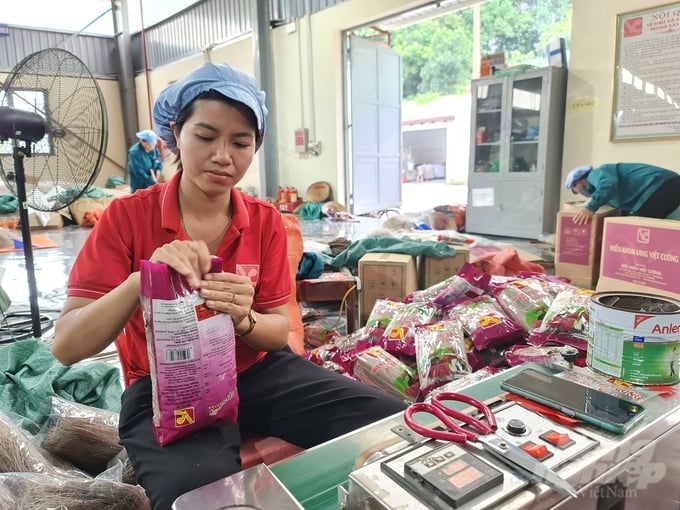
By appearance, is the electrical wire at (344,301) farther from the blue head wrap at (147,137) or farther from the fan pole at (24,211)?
the blue head wrap at (147,137)

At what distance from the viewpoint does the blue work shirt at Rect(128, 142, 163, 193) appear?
6344mm

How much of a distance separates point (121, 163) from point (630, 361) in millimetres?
12449

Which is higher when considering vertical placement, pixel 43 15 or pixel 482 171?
pixel 43 15

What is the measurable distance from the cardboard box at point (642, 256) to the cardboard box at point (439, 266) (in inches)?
30.0

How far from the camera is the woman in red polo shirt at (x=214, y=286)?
933 mm

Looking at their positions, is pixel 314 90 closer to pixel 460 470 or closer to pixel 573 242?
pixel 573 242

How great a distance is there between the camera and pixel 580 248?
3.64 metres

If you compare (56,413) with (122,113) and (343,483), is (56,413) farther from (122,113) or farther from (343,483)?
(122,113)

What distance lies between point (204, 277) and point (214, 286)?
2 centimetres

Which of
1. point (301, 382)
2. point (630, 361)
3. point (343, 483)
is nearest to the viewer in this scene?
point (343, 483)

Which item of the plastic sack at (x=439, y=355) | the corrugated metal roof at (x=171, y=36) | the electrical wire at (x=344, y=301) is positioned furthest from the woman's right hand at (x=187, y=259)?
the corrugated metal roof at (x=171, y=36)

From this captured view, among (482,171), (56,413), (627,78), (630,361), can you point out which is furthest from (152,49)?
(630,361)

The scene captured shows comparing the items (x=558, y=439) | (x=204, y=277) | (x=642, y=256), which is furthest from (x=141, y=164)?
(x=558, y=439)

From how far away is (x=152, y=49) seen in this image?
10.8 metres
